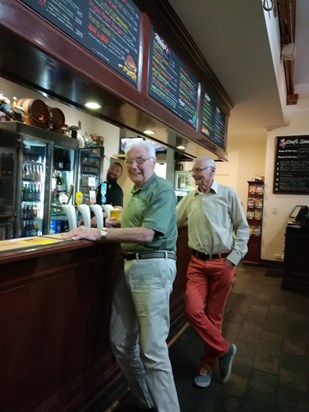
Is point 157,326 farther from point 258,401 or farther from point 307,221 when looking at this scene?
point 307,221

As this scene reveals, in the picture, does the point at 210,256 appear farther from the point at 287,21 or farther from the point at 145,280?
the point at 287,21

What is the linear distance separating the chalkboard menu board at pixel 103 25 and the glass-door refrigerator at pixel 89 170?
3054mm

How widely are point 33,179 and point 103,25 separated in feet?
8.98

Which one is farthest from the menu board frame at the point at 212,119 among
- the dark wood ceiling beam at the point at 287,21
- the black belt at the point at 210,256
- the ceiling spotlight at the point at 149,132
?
the black belt at the point at 210,256

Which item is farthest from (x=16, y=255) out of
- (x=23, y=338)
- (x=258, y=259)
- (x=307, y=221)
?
(x=258, y=259)

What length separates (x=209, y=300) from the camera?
233 centimetres

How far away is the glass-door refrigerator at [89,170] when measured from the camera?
481 centimetres

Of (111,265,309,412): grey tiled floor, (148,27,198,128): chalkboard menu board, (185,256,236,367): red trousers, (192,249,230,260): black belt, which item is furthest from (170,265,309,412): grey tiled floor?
(148,27,198,128): chalkboard menu board

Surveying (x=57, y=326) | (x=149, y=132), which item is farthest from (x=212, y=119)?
(x=57, y=326)

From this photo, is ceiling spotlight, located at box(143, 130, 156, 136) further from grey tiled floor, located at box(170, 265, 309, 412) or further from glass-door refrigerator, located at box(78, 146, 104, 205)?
glass-door refrigerator, located at box(78, 146, 104, 205)

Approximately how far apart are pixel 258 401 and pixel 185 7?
8.64ft

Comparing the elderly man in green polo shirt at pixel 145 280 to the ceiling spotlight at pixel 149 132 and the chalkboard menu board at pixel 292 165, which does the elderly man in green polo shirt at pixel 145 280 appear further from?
the chalkboard menu board at pixel 292 165

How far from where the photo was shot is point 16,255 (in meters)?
1.29

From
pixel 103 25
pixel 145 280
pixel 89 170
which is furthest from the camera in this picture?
pixel 89 170
